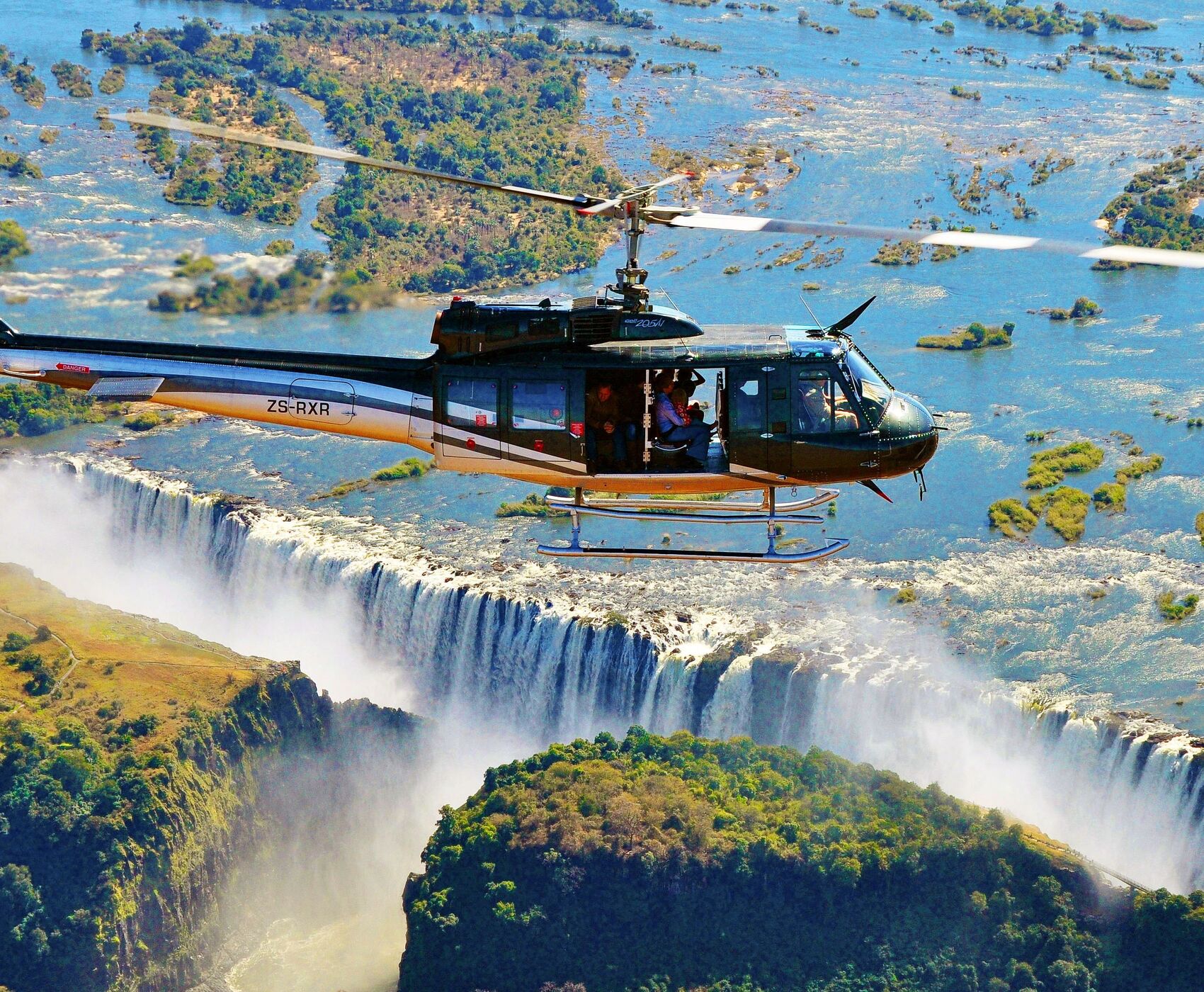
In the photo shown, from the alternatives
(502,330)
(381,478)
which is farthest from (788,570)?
(502,330)

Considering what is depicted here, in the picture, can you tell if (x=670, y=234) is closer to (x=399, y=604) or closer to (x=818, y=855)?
(x=399, y=604)

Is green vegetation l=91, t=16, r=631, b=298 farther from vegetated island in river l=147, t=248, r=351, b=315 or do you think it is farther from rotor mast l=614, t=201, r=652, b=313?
rotor mast l=614, t=201, r=652, b=313

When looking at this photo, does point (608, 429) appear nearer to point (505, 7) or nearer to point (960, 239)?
point (960, 239)

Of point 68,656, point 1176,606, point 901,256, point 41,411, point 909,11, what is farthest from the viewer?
point 909,11

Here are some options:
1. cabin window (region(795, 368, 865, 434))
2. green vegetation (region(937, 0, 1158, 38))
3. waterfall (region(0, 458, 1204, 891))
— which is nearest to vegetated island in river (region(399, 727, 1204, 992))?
waterfall (region(0, 458, 1204, 891))

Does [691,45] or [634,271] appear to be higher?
[691,45]

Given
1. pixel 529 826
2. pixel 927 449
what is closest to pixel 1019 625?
pixel 529 826

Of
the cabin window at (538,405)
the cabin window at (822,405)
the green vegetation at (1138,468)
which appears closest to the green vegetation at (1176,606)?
the green vegetation at (1138,468)

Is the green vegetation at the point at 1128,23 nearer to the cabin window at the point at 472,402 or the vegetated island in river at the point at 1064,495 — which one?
the vegetated island in river at the point at 1064,495
